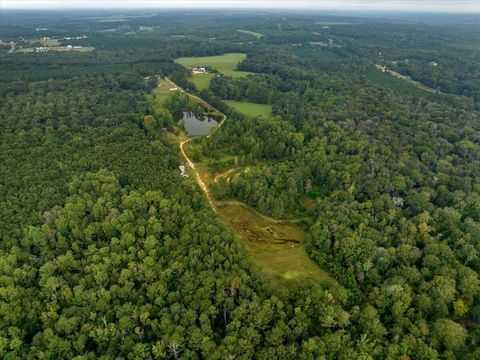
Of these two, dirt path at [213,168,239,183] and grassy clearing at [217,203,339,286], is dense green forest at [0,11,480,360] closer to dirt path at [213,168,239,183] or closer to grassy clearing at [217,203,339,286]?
grassy clearing at [217,203,339,286]

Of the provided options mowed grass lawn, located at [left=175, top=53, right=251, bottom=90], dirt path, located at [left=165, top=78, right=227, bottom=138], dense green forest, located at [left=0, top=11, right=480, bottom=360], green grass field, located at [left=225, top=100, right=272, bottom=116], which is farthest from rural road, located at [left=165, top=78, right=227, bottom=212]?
mowed grass lawn, located at [left=175, top=53, right=251, bottom=90]

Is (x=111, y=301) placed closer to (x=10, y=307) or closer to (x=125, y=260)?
(x=125, y=260)

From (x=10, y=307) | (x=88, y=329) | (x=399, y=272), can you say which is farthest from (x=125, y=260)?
(x=399, y=272)

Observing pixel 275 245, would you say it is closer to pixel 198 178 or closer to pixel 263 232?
pixel 263 232

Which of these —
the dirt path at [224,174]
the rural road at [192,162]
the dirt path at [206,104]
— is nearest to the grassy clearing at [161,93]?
the dirt path at [206,104]

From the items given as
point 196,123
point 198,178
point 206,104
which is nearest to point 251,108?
point 206,104
